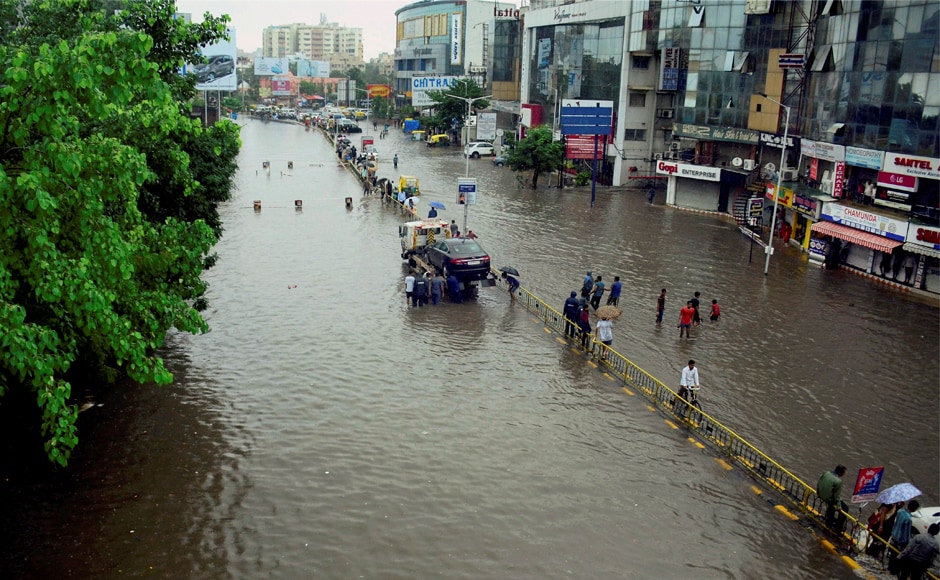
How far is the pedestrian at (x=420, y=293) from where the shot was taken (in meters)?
24.3

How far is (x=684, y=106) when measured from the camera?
47.2m

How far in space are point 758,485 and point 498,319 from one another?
10864mm

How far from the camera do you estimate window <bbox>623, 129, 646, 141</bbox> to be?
55.9 meters

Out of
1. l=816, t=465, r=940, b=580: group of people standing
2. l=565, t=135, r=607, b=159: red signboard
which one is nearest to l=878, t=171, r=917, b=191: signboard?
l=816, t=465, r=940, b=580: group of people standing

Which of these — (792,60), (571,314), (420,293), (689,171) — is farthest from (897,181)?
(420,293)

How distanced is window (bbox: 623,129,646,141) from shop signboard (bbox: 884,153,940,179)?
26.7 metres

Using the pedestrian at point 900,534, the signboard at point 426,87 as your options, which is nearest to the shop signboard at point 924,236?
the pedestrian at point 900,534

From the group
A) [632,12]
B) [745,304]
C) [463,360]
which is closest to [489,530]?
[463,360]

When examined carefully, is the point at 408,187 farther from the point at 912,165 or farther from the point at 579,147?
the point at 912,165

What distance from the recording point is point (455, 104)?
86.3 meters

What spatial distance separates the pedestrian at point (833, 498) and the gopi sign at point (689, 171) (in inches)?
1360

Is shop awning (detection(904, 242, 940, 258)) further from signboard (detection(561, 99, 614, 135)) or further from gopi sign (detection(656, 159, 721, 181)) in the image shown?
signboard (detection(561, 99, 614, 135))

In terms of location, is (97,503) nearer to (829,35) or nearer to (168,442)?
(168,442)

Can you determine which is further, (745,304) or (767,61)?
(767,61)
